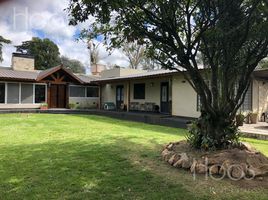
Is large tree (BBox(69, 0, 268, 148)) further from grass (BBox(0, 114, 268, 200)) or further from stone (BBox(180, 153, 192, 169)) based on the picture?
grass (BBox(0, 114, 268, 200))

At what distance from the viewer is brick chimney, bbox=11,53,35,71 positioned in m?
25.4

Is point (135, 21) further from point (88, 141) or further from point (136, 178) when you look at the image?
point (88, 141)

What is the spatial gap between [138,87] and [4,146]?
14.7 m

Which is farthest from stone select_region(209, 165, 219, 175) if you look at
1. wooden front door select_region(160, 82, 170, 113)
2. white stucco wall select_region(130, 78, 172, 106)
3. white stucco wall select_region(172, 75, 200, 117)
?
white stucco wall select_region(130, 78, 172, 106)

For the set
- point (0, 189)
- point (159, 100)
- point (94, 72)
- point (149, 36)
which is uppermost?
point (94, 72)

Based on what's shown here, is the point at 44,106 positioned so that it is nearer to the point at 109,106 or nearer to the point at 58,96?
the point at 58,96

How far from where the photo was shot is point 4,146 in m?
7.78

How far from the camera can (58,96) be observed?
23.7 m

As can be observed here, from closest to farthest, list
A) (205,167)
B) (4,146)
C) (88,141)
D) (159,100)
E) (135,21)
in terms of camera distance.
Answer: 1. (205,167)
2. (135,21)
3. (4,146)
4. (88,141)
5. (159,100)

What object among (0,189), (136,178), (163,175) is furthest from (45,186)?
(163,175)

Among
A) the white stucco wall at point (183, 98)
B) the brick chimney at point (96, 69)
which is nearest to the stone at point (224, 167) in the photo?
→ the white stucco wall at point (183, 98)

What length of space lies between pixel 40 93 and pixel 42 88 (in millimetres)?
467

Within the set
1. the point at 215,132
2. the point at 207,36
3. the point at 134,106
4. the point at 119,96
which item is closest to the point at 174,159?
the point at 215,132

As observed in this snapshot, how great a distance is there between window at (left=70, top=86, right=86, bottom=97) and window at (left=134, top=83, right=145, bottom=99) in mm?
5628
